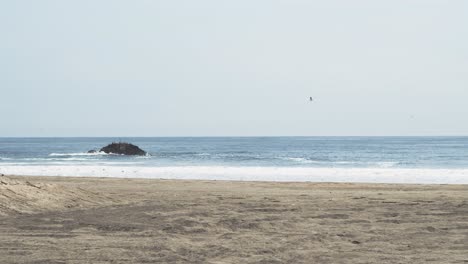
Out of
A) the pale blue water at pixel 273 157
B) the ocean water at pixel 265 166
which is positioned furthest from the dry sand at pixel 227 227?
the pale blue water at pixel 273 157

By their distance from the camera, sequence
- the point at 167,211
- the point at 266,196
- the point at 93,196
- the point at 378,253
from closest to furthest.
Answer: the point at 378,253 < the point at 167,211 < the point at 93,196 < the point at 266,196

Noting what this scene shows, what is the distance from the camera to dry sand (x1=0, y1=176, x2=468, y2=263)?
880 centimetres

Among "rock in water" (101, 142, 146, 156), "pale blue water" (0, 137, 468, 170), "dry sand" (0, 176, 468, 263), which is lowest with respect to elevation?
"dry sand" (0, 176, 468, 263)

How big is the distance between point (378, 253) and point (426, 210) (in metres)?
5.41

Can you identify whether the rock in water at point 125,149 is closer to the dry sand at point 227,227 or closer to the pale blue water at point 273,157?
the pale blue water at point 273,157

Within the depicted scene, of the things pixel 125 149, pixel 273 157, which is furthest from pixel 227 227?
pixel 125 149

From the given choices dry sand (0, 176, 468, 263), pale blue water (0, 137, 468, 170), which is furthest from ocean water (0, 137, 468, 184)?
dry sand (0, 176, 468, 263)

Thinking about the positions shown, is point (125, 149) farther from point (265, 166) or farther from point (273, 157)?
point (265, 166)

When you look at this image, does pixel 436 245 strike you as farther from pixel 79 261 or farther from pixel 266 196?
pixel 266 196

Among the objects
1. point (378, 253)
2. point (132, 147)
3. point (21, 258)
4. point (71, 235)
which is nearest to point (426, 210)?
point (378, 253)

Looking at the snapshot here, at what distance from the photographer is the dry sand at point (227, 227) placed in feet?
28.9

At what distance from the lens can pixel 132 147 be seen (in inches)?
2566

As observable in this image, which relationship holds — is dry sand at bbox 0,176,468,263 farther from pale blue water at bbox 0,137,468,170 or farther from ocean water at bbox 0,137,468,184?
pale blue water at bbox 0,137,468,170

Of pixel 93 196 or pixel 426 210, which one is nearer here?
pixel 426 210
